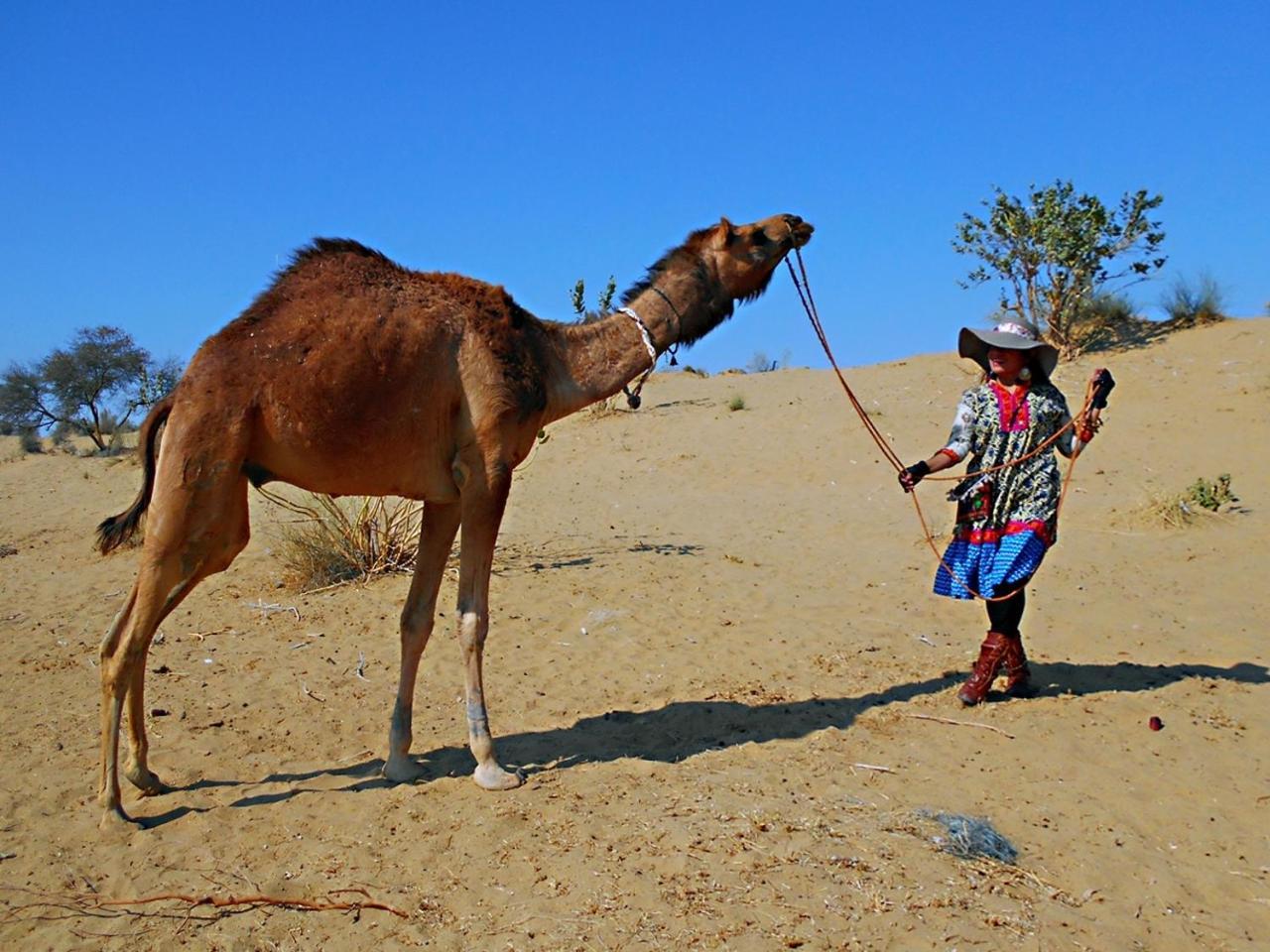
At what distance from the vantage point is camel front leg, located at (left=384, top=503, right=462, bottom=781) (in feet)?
17.6

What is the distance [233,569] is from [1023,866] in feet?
28.5

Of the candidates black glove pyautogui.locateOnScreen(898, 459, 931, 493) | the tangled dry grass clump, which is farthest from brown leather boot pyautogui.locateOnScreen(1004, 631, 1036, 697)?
the tangled dry grass clump

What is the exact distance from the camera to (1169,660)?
24.2 ft

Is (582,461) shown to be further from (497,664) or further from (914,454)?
(497,664)

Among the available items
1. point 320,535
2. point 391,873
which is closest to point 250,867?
point 391,873

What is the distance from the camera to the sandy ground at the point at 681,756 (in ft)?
12.9

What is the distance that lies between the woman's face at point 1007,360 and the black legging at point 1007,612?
136 centimetres

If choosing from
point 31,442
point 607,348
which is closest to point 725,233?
point 607,348

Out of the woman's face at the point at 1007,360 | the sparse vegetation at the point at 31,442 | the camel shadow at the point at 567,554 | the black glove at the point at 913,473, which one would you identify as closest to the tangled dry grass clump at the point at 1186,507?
the camel shadow at the point at 567,554

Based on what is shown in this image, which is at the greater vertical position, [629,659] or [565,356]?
[565,356]

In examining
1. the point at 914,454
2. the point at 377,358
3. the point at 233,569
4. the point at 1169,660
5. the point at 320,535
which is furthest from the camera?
the point at 914,454

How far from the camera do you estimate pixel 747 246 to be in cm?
566

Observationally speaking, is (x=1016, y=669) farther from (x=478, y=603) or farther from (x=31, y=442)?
(x=31, y=442)

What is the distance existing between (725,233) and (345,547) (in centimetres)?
567
